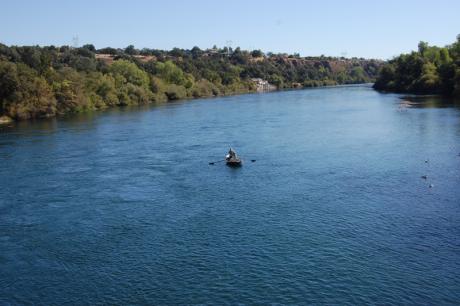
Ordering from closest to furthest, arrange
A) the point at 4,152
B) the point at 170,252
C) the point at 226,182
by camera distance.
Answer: the point at 170,252, the point at 226,182, the point at 4,152

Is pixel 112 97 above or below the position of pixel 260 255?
above

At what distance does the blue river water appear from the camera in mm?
21000

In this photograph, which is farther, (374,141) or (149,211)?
(374,141)

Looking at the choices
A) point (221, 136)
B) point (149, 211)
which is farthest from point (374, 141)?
point (149, 211)

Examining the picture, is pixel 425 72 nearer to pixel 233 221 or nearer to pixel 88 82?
pixel 88 82

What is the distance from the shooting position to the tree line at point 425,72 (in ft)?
343

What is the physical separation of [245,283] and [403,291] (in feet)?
21.2

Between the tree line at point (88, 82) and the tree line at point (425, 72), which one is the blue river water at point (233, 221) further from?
the tree line at point (425, 72)

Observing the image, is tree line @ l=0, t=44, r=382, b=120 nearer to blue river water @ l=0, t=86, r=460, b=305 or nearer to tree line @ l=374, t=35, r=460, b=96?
blue river water @ l=0, t=86, r=460, b=305

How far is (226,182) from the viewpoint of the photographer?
38.0m

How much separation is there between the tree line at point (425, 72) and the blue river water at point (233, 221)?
54.6m

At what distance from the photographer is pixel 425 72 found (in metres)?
117

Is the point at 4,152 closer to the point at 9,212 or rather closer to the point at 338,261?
the point at 9,212

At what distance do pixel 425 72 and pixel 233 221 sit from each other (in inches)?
4015
